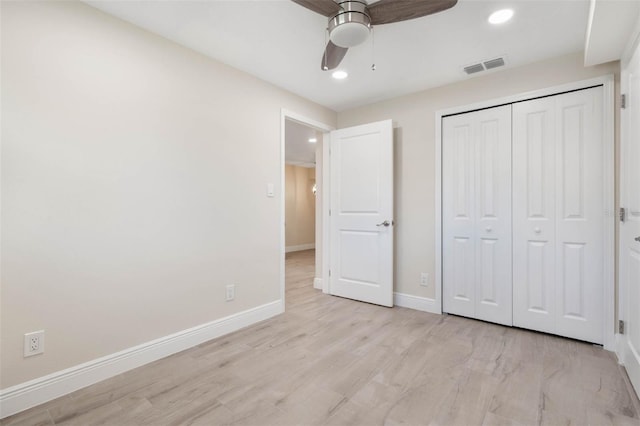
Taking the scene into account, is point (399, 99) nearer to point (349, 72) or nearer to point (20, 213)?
point (349, 72)

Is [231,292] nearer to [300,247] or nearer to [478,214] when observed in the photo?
[478,214]

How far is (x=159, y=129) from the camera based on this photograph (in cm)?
225

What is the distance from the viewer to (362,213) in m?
3.60

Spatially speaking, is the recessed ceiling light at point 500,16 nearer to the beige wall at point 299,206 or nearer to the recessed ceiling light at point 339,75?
the recessed ceiling light at point 339,75

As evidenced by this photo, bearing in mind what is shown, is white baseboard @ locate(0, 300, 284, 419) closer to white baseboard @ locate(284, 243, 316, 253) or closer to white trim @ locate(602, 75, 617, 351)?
white trim @ locate(602, 75, 617, 351)

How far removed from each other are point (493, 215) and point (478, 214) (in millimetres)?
131

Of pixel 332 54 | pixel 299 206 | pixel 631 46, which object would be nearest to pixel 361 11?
pixel 332 54

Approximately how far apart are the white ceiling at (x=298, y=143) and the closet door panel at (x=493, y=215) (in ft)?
6.94

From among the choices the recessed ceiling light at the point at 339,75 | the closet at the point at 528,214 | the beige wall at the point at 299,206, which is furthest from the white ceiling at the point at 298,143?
the closet at the point at 528,214

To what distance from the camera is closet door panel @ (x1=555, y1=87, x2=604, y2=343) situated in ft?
7.80

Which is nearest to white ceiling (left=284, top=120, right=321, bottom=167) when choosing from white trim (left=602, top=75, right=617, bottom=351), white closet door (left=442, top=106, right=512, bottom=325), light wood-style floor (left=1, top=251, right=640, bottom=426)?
white closet door (left=442, top=106, right=512, bottom=325)

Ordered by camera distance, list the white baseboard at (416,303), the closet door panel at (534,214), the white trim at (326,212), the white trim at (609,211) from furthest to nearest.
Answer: the white trim at (326,212) → the white baseboard at (416,303) → the closet door panel at (534,214) → the white trim at (609,211)

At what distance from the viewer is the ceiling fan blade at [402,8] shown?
158cm

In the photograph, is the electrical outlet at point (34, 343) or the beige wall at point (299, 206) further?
the beige wall at point (299, 206)
